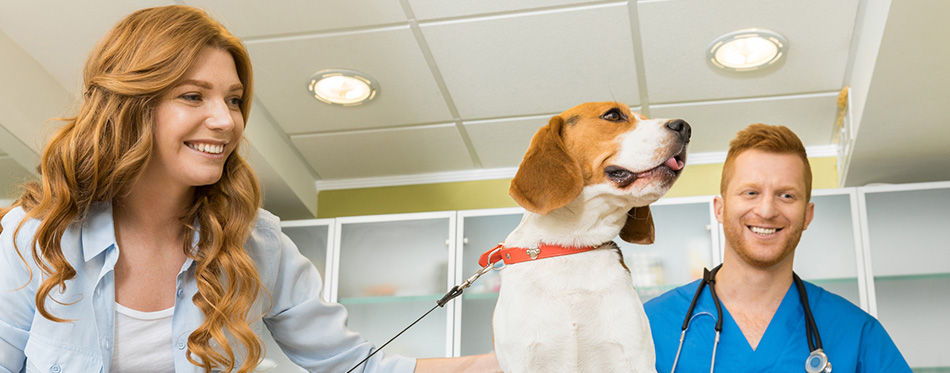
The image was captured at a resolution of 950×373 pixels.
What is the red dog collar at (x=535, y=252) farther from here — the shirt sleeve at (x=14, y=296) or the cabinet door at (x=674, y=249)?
the cabinet door at (x=674, y=249)

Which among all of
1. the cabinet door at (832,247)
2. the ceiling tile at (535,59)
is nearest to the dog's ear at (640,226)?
the ceiling tile at (535,59)

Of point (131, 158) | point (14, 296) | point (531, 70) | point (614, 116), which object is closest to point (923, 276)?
point (531, 70)

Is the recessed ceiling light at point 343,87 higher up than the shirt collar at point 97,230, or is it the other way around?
the recessed ceiling light at point 343,87

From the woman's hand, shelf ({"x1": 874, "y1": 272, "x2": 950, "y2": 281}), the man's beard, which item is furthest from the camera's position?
shelf ({"x1": 874, "y1": 272, "x2": 950, "y2": 281})

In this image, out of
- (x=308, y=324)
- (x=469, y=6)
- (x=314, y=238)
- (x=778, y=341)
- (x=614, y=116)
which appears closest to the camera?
(x=614, y=116)

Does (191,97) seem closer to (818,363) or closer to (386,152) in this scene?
(818,363)

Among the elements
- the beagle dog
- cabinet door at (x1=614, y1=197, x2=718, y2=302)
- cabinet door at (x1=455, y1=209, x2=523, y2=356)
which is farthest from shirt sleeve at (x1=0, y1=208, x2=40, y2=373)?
cabinet door at (x1=614, y1=197, x2=718, y2=302)

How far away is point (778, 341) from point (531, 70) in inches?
55.5

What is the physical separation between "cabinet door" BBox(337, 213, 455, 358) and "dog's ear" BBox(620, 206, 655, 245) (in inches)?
91.8

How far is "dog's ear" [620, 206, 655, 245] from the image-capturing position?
1.30 m

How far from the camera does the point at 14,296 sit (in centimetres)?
144

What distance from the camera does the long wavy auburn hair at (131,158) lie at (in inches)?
55.9

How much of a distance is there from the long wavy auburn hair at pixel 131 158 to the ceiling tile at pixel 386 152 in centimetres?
210

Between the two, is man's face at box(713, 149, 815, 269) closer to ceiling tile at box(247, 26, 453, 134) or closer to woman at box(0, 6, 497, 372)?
woman at box(0, 6, 497, 372)
